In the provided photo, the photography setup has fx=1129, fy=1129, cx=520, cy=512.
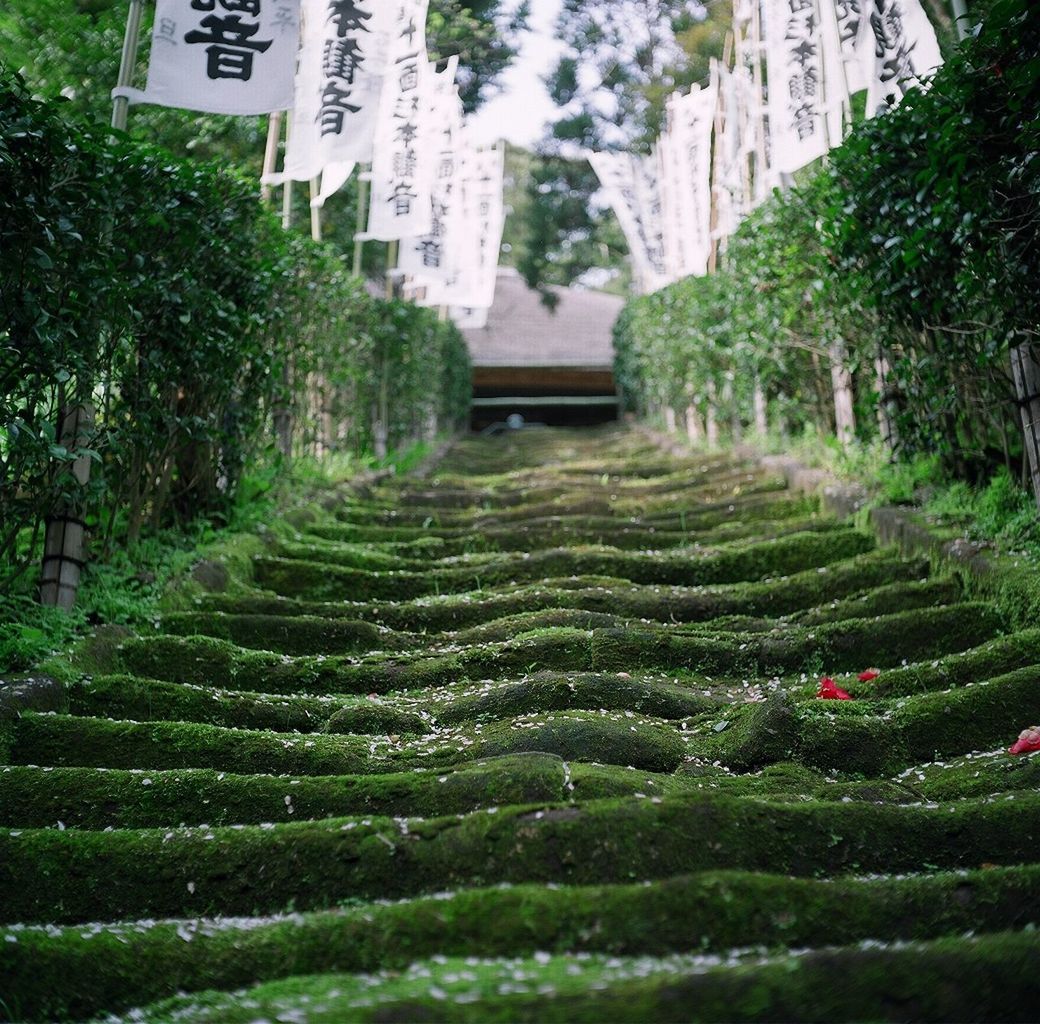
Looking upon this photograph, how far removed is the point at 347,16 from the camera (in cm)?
937

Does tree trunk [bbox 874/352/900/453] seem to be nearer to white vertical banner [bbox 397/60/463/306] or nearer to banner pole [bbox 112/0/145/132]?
banner pole [bbox 112/0/145/132]

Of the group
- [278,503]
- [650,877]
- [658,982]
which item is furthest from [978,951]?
[278,503]

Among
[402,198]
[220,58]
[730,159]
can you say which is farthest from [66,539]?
[730,159]

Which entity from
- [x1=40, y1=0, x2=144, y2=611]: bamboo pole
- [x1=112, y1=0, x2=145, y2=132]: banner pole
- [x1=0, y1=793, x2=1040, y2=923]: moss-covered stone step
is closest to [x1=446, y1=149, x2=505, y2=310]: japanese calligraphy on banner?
[x1=112, y1=0, x2=145, y2=132]: banner pole

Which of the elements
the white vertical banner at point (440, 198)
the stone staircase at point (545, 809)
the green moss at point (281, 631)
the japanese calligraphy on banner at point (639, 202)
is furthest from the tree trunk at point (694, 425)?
the green moss at point (281, 631)

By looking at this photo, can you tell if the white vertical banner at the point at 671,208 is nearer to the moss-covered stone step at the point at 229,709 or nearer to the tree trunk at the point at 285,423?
the tree trunk at the point at 285,423

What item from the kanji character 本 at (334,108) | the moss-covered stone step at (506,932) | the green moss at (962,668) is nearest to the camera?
the moss-covered stone step at (506,932)

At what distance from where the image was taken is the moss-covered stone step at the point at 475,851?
2615mm

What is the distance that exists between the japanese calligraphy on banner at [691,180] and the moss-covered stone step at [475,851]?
1029 cm

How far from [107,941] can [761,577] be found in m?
4.02

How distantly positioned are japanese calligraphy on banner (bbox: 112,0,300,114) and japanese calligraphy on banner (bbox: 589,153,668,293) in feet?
33.3

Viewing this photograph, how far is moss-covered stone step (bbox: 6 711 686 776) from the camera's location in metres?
3.48

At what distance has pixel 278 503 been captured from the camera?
720 centimetres

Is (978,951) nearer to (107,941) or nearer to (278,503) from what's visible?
(107,941)
